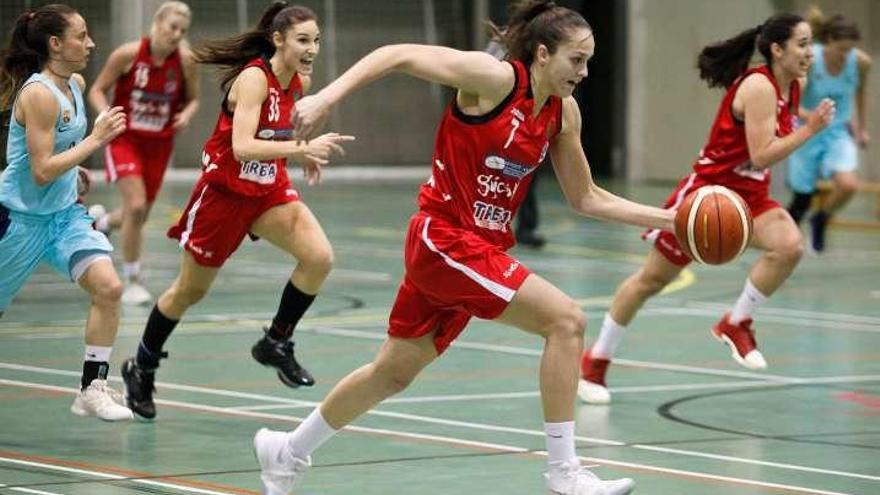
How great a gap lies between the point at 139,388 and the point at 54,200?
1064 mm

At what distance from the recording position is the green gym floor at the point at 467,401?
23.0ft

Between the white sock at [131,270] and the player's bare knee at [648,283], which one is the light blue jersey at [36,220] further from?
the white sock at [131,270]

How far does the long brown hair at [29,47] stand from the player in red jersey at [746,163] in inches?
122

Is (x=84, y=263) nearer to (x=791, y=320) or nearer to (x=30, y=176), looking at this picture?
(x=30, y=176)

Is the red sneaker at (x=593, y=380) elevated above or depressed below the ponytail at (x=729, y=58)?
below

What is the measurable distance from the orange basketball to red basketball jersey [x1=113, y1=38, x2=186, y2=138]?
671 cm

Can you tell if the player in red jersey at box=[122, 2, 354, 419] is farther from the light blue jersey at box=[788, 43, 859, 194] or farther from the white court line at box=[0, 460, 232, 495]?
the light blue jersey at box=[788, 43, 859, 194]

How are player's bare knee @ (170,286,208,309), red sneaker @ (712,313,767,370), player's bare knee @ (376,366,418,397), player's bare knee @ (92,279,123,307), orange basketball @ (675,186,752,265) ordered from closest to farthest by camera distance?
player's bare knee @ (376,366,418,397)
orange basketball @ (675,186,752,265)
player's bare knee @ (92,279,123,307)
player's bare knee @ (170,286,208,309)
red sneaker @ (712,313,767,370)

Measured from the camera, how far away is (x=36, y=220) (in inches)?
302

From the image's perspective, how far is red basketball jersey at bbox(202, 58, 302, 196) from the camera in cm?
823

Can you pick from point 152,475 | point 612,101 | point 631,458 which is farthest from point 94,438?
point 612,101

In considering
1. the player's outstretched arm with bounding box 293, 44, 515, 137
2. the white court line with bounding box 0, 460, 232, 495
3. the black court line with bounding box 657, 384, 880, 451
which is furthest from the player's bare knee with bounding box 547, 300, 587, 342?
the black court line with bounding box 657, 384, 880, 451

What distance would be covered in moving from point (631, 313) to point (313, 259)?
1.68 m

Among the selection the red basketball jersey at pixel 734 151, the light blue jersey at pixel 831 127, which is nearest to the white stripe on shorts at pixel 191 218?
the red basketball jersey at pixel 734 151
